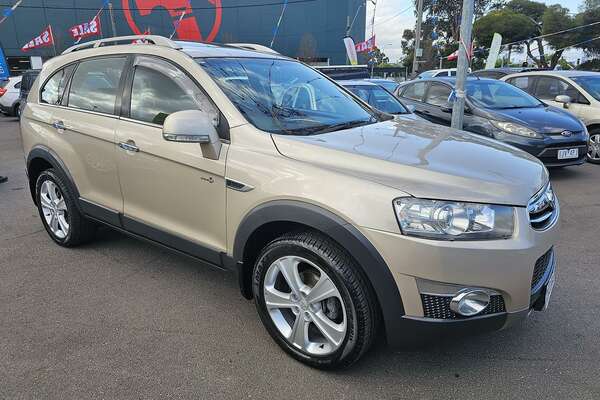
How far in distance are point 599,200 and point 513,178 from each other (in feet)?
13.9

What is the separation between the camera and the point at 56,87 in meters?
4.10

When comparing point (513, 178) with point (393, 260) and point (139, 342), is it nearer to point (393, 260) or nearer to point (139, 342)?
point (393, 260)

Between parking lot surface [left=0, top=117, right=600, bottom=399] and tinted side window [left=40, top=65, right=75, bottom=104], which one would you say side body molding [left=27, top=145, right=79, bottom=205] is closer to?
tinted side window [left=40, top=65, right=75, bottom=104]

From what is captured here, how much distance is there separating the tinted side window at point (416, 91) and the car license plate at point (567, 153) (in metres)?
2.79

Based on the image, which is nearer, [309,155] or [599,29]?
[309,155]

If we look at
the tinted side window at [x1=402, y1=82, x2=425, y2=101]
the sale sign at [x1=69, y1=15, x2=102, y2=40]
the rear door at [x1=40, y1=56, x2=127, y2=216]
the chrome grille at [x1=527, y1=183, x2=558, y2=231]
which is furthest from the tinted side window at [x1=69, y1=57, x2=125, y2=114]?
the sale sign at [x1=69, y1=15, x2=102, y2=40]

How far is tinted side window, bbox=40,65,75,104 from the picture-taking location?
4020 mm

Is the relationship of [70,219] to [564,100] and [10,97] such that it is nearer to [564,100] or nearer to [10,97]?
[564,100]

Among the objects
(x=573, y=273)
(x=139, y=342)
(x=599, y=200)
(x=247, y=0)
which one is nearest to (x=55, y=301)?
(x=139, y=342)

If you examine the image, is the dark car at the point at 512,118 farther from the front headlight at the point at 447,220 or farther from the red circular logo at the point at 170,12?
the red circular logo at the point at 170,12

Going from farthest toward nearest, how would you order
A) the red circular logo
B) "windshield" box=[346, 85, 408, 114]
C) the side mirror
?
the red circular logo
"windshield" box=[346, 85, 408, 114]
the side mirror

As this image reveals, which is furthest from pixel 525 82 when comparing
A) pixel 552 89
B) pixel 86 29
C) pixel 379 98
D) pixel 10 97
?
pixel 86 29

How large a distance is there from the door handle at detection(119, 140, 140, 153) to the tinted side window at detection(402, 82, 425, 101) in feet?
21.6

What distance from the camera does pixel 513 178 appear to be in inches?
93.5
